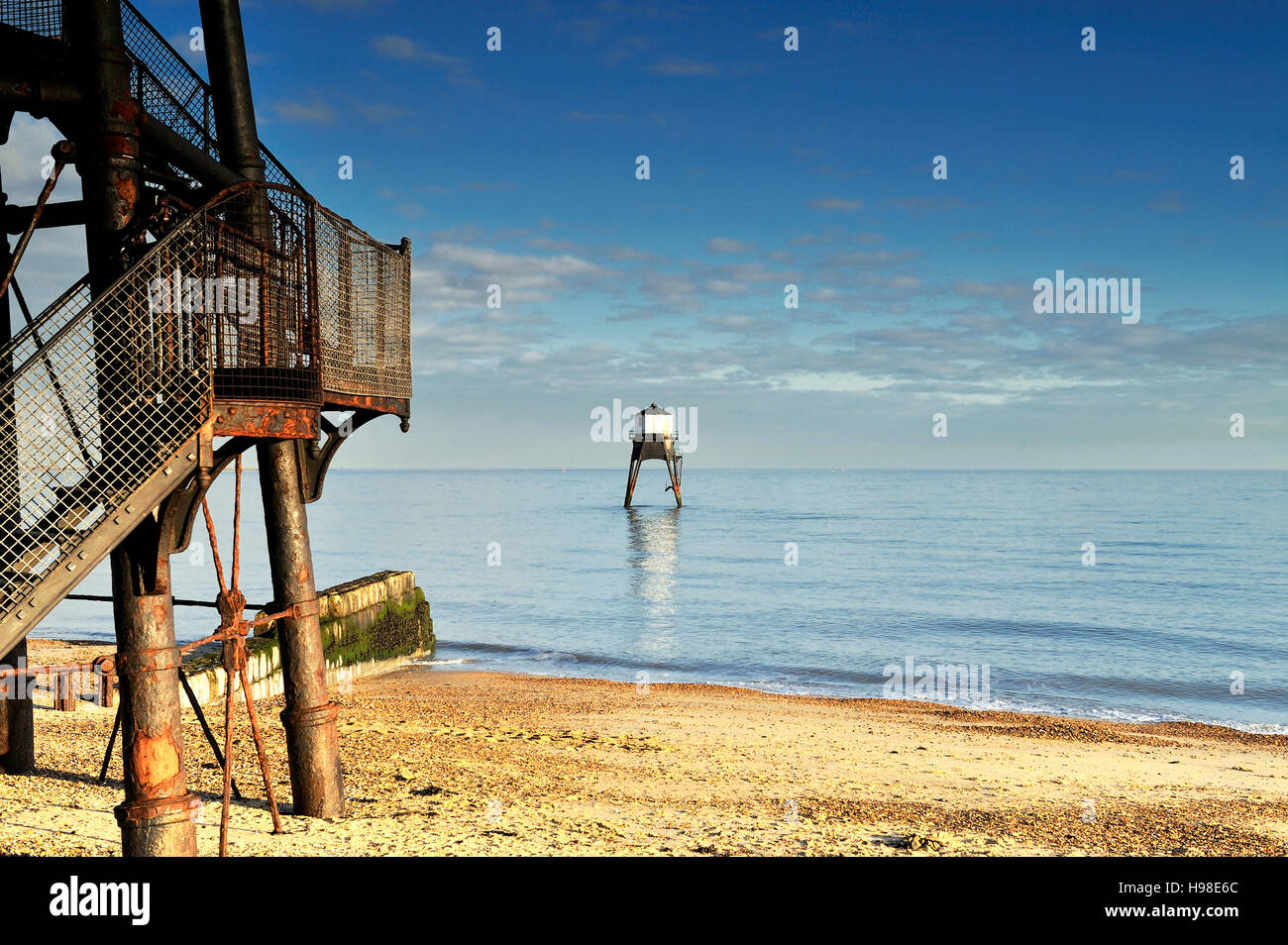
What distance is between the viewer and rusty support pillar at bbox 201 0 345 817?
834 cm

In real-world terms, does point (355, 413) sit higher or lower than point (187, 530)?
higher

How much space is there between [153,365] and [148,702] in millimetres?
2245

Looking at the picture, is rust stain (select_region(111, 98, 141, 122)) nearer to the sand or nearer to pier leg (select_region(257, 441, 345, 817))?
pier leg (select_region(257, 441, 345, 817))

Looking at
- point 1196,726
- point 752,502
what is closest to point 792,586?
point 1196,726

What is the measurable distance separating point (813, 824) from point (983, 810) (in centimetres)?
223

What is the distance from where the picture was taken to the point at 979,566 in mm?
49125

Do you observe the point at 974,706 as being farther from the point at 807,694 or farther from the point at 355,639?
the point at 355,639

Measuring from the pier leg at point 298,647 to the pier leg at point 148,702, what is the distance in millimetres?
1791

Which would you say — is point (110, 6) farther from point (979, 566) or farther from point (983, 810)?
point (979, 566)

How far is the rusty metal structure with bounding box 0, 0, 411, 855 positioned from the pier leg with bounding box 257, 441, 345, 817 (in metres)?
0.02

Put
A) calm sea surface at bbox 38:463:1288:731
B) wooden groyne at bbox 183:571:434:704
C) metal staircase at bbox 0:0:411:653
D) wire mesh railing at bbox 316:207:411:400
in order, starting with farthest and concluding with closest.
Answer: calm sea surface at bbox 38:463:1288:731
wooden groyne at bbox 183:571:434:704
wire mesh railing at bbox 316:207:411:400
metal staircase at bbox 0:0:411:653

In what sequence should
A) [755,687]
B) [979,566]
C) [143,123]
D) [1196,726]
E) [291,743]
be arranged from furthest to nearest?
[979,566], [755,687], [1196,726], [291,743], [143,123]

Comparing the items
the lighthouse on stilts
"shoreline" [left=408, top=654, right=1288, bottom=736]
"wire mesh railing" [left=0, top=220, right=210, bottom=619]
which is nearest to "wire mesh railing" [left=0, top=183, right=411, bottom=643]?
"wire mesh railing" [left=0, top=220, right=210, bottom=619]

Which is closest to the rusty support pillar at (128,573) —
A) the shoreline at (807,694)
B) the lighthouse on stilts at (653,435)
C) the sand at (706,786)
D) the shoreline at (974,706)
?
the sand at (706,786)
